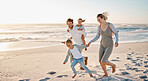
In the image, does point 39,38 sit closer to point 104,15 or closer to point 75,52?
point 75,52

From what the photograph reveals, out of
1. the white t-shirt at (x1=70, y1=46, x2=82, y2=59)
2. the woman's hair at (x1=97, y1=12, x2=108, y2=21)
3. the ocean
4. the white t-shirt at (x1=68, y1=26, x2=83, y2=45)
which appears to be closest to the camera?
the woman's hair at (x1=97, y1=12, x2=108, y2=21)

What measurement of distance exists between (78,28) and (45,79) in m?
2.04

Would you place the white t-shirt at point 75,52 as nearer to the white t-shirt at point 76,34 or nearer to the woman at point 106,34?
the woman at point 106,34

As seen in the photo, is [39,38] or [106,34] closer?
[106,34]

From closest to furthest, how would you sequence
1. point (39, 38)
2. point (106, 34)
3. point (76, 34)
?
point (106, 34), point (76, 34), point (39, 38)

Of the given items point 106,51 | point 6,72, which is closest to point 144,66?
point 106,51

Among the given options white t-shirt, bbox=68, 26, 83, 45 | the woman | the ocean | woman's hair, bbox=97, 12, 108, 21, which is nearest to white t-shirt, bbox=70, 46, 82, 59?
the woman

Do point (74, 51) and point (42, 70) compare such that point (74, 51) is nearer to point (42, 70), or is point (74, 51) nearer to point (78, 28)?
point (78, 28)

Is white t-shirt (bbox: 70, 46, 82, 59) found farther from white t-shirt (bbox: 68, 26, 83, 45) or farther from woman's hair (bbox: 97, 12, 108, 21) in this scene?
woman's hair (bbox: 97, 12, 108, 21)

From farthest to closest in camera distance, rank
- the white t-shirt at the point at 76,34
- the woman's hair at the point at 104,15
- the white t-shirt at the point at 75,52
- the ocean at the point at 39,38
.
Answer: the ocean at the point at 39,38
the white t-shirt at the point at 76,34
the white t-shirt at the point at 75,52
the woman's hair at the point at 104,15

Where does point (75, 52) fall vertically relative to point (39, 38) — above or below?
above

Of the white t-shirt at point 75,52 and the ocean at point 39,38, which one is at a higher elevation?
the white t-shirt at point 75,52

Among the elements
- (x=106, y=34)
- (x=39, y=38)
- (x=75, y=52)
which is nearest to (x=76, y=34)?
(x=75, y=52)

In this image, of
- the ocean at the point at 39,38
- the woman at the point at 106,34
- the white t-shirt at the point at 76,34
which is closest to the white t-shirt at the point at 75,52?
the woman at the point at 106,34
